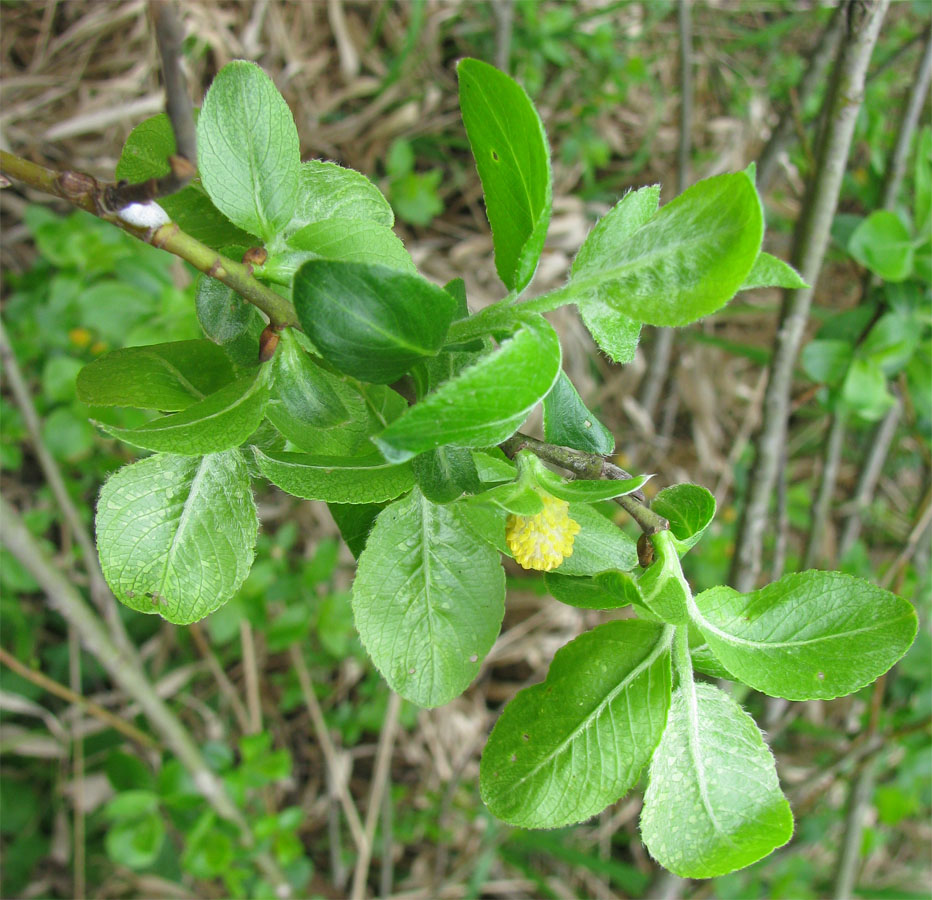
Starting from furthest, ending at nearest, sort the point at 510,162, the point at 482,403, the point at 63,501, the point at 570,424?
the point at 63,501 → the point at 570,424 → the point at 510,162 → the point at 482,403

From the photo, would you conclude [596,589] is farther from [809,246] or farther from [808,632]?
[809,246]

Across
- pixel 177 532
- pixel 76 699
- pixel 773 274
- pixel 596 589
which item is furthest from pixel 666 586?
pixel 76 699

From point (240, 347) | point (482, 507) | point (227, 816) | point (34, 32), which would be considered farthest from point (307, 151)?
point (482, 507)

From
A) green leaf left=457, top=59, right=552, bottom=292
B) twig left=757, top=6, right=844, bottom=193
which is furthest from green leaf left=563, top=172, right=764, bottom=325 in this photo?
twig left=757, top=6, right=844, bottom=193

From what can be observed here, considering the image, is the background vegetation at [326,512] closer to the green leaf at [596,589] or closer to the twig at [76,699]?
the twig at [76,699]

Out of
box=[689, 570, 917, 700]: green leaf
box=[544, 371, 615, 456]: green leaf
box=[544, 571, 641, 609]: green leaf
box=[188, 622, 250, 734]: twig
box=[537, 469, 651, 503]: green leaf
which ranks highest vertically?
box=[537, 469, 651, 503]: green leaf

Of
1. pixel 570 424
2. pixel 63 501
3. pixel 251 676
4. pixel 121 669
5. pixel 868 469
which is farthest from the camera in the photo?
pixel 251 676

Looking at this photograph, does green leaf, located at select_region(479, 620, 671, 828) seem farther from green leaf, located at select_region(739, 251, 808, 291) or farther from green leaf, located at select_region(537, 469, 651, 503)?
green leaf, located at select_region(739, 251, 808, 291)
